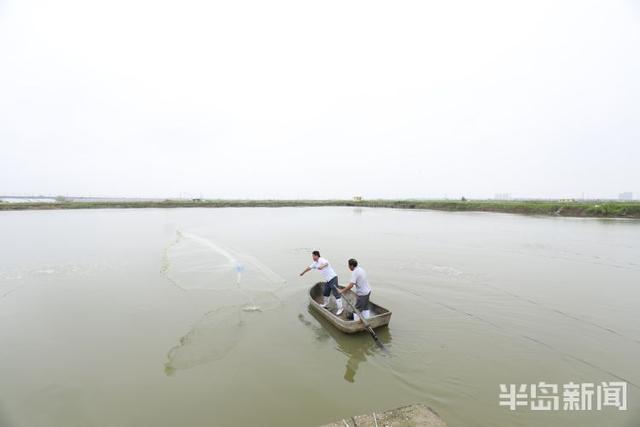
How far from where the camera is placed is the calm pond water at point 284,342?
5.00m

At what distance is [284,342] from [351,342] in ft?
5.50

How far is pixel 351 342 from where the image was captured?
7281mm

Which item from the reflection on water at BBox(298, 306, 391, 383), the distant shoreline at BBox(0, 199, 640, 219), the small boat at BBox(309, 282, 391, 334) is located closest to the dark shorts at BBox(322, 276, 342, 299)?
the small boat at BBox(309, 282, 391, 334)

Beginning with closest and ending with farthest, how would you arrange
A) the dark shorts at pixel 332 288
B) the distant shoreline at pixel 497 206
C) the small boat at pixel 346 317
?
1. the small boat at pixel 346 317
2. the dark shorts at pixel 332 288
3. the distant shoreline at pixel 497 206

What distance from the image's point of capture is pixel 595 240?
72.8 ft

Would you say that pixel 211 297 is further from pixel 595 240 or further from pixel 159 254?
pixel 595 240

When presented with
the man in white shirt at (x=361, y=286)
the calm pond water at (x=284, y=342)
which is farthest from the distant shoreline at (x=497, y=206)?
the man in white shirt at (x=361, y=286)

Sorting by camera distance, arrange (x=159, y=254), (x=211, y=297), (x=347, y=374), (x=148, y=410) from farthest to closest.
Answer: (x=159, y=254) → (x=211, y=297) → (x=347, y=374) → (x=148, y=410)

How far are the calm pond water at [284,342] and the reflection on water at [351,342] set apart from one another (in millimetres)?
46

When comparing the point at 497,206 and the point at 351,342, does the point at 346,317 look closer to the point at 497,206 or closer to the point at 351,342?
the point at 351,342

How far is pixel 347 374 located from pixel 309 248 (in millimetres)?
14043

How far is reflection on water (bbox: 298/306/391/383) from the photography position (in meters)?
6.35

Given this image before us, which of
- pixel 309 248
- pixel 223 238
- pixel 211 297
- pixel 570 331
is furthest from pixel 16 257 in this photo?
pixel 570 331

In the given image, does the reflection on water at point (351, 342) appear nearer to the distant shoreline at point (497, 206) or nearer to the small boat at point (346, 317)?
the small boat at point (346, 317)
